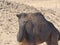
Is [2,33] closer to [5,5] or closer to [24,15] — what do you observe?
[5,5]

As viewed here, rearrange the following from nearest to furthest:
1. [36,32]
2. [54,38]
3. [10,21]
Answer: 1. [36,32]
2. [54,38]
3. [10,21]

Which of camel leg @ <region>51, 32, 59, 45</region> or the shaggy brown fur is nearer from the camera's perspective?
the shaggy brown fur

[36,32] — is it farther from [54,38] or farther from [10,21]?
[10,21]

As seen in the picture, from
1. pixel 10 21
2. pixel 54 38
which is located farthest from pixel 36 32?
pixel 10 21

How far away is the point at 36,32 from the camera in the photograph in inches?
301

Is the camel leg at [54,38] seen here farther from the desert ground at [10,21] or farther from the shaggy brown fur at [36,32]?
the desert ground at [10,21]

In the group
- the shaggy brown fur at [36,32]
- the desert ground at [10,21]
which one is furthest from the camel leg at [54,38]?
the desert ground at [10,21]

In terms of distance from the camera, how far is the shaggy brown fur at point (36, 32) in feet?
25.1

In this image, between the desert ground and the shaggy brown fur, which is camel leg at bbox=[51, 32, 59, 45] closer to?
the shaggy brown fur

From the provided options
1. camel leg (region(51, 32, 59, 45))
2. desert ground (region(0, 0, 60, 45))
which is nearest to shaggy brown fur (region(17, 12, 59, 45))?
camel leg (region(51, 32, 59, 45))

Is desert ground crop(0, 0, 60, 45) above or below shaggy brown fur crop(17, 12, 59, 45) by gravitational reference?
below

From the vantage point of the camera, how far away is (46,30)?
7781 millimetres

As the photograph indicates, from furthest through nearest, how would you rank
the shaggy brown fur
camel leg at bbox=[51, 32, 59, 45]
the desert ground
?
the desert ground → camel leg at bbox=[51, 32, 59, 45] → the shaggy brown fur

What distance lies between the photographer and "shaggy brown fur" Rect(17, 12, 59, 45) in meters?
A: 7.64
